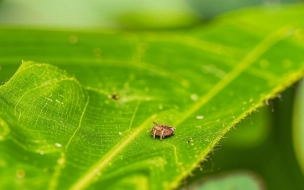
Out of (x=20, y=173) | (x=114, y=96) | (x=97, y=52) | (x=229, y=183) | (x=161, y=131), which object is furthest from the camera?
(x=97, y=52)

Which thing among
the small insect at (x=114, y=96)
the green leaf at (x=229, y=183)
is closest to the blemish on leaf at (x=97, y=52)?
the small insect at (x=114, y=96)

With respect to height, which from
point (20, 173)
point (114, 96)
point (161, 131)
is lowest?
point (20, 173)

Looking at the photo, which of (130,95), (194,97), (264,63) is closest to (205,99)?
(194,97)

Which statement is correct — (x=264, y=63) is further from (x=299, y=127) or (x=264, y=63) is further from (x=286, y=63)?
(x=299, y=127)

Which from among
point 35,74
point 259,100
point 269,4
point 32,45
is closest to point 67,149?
point 35,74

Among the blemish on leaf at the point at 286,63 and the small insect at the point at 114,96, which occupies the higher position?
the blemish on leaf at the point at 286,63

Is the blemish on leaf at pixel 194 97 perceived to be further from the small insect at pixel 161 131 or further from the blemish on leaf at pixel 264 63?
the blemish on leaf at pixel 264 63
